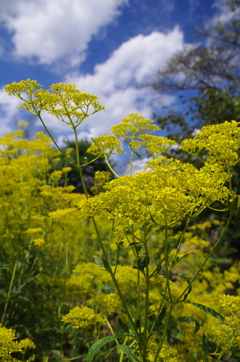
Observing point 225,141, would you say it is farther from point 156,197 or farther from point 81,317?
point 81,317

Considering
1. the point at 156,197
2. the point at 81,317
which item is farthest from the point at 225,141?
the point at 81,317

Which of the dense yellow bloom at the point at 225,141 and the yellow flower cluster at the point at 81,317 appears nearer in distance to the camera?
the dense yellow bloom at the point at 225,141

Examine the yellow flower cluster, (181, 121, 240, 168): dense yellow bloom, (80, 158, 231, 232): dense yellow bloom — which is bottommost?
the yellow flower cluster

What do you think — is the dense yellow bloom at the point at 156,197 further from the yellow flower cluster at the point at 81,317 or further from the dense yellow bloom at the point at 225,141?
the yellow flower cluster at the point at 81,317

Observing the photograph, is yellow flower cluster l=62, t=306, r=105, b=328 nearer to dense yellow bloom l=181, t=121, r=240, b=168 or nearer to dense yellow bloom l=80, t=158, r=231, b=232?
dense yellow bloom l=80, t=158, r=231, b=232

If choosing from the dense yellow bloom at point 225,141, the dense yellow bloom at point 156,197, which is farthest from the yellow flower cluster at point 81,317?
the dense yellow bloom at point 225,141

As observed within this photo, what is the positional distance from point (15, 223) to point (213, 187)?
123 inches

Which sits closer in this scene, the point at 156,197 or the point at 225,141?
the point at 156,197

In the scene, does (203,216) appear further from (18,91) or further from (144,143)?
(18,91)

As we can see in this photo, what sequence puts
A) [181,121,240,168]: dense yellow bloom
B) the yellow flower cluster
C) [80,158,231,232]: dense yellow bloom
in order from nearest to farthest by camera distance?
[80,158,231,232]: dense yellow bloom, [181,121,240,168]: dense yellow bloom, the yellow flower cluster

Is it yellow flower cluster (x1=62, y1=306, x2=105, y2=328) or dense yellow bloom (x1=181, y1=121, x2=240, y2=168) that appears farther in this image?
yellow flower cluster (x1=62, y1=306, x2=105, y2=328)

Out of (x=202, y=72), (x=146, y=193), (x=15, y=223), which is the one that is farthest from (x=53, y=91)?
(x=202, y=72)

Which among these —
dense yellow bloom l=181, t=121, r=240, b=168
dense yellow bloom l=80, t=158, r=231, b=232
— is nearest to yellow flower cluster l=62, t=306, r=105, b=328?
dense yellow bloom l=80, t=158, r=231, b=232

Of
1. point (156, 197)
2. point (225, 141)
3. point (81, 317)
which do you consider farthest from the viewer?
point (81, 317)
